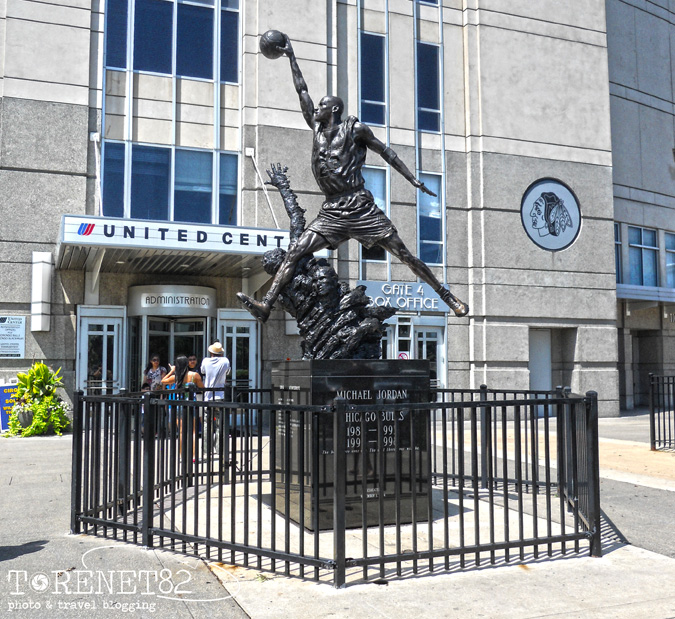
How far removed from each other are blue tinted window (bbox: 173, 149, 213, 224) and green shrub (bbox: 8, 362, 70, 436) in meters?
5.00

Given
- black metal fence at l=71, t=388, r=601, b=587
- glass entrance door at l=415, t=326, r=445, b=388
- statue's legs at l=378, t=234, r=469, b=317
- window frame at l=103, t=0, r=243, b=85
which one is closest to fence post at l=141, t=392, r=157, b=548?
black metal fence at l=71, t=388, r=601, b=587

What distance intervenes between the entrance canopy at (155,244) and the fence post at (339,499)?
10.5 meters

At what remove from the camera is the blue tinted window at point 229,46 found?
18906 mm

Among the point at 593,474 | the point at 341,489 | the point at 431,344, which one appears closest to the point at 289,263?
the point at 341,489

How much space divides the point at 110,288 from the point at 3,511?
419 inches

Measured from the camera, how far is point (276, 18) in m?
19.0

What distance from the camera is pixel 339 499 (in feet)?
16.5

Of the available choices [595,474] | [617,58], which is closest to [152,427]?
[595,474]

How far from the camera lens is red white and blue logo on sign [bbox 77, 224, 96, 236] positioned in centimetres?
1415

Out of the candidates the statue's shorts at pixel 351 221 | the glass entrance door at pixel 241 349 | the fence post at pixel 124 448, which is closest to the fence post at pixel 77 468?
the fence post at pixel 124 448

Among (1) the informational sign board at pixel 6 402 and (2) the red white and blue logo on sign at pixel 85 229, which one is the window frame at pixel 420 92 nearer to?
(2) the red white and blue logo on sign at pixel 85 229

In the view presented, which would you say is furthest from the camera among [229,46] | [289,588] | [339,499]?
[229,46]

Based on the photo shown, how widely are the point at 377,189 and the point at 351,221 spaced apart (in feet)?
40.8

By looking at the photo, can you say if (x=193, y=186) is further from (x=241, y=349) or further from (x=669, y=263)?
(x=669, y=263)
